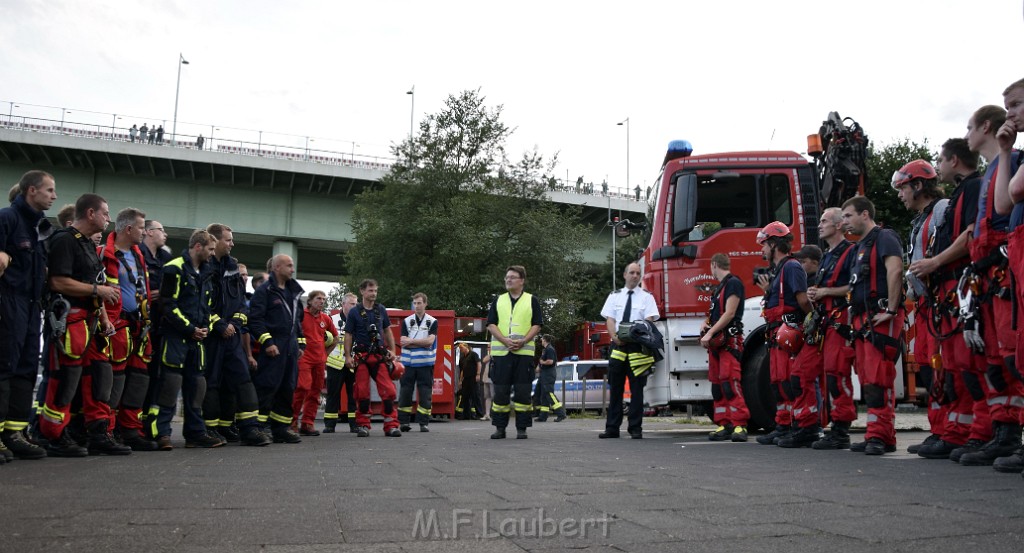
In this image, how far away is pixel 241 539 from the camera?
320 cm

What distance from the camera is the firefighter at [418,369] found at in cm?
1237

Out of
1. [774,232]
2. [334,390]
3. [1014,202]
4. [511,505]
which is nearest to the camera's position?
[511,505]

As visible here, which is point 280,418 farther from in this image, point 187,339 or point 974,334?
point 974,334

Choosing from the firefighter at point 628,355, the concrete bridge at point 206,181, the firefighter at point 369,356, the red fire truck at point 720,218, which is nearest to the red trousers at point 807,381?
the firefighter at point 628,355

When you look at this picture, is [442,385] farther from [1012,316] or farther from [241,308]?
[1012,316]

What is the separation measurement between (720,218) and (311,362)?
5234 mm

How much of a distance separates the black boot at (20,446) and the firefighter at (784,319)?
6058mm

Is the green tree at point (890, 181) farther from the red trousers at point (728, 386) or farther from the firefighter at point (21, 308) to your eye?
the firefighter at point (21, 308)

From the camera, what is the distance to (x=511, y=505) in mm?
4008

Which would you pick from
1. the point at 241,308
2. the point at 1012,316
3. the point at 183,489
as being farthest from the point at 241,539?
the point at 241,308

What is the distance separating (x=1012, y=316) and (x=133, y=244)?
649 centimetres

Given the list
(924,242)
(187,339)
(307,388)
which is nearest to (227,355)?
(187,339)

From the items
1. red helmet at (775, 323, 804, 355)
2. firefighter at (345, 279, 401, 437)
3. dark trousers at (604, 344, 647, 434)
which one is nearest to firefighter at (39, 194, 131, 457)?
firefighter at (345, 279, 401, 437)

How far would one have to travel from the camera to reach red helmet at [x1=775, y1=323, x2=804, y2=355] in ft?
26.8
